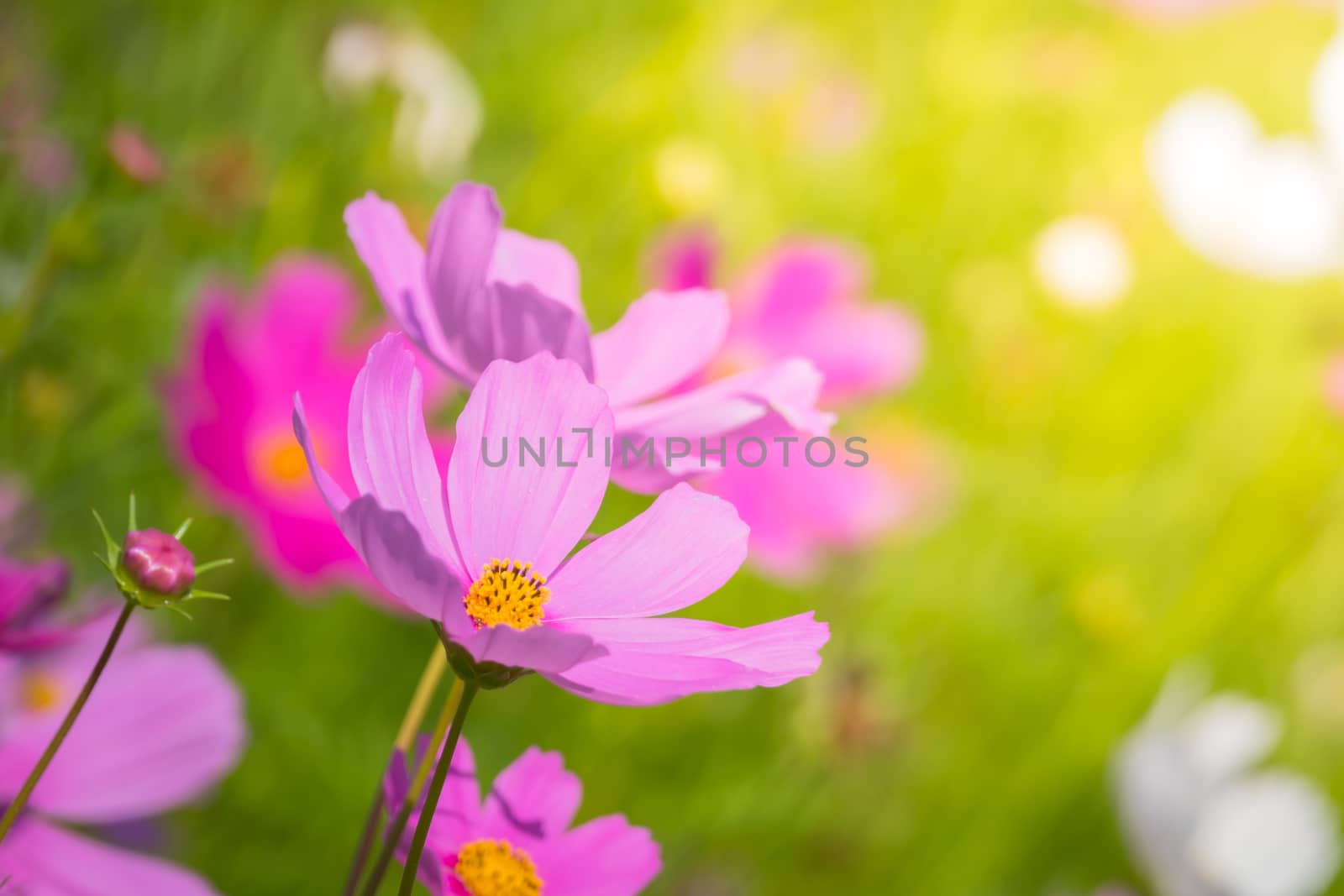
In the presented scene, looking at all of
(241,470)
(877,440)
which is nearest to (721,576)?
(241,470)

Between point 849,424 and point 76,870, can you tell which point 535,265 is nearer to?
point 76,870

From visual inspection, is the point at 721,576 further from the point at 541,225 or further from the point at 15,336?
the point at 541,225

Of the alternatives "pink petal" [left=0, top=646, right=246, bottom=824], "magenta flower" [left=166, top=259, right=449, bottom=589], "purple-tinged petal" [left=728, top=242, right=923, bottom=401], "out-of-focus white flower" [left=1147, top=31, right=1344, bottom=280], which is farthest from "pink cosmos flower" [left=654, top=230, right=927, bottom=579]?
"out-of-focus white flower" [left=1147, top=31, right=1344, bottom=280]

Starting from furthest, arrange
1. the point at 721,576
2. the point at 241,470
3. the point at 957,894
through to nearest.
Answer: the point at 957,894 → the point at 241,470 → the point at 721,576

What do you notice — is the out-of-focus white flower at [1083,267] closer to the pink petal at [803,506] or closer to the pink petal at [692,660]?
the pink petal at [803,506]

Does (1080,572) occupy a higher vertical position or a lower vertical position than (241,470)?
higher

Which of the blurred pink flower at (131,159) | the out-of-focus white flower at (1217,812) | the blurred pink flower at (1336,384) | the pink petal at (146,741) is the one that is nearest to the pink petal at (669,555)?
the pink petal at (146,741)
